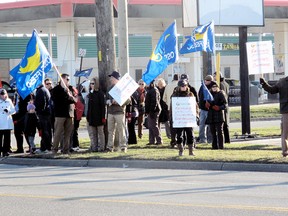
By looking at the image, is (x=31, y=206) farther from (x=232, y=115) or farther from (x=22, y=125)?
(x=232, y=115)

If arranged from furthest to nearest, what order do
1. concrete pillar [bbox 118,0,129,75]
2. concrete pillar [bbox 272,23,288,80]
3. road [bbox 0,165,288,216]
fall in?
concrete pillar [bbox 272,23,288,80] → concrete pillar [bbox 118,0,129,75] → road [bbox 0,165,288,216]

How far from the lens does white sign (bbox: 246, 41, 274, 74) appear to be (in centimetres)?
1894

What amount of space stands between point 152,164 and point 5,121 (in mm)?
4809

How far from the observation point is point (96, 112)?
63.2 ft

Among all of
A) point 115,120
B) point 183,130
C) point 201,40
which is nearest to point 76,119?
point 115,120

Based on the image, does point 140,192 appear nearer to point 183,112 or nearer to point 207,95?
point 183,112

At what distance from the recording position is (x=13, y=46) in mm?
66188

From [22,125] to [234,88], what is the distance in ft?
81.3

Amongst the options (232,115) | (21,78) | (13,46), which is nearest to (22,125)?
(21,78)

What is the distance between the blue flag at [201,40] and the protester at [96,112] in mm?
3274

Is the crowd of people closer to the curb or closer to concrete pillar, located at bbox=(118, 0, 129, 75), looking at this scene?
the curb

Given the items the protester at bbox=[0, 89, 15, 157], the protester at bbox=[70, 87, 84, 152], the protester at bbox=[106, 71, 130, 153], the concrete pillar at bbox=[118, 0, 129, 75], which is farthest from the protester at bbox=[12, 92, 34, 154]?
the concrete pillar at bbox=[118, 0, 129, 75]

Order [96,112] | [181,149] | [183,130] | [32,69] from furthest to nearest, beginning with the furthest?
[96,112], [32,69], [183,130], [181,149]

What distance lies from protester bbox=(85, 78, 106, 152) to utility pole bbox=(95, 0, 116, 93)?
0.70 meters
